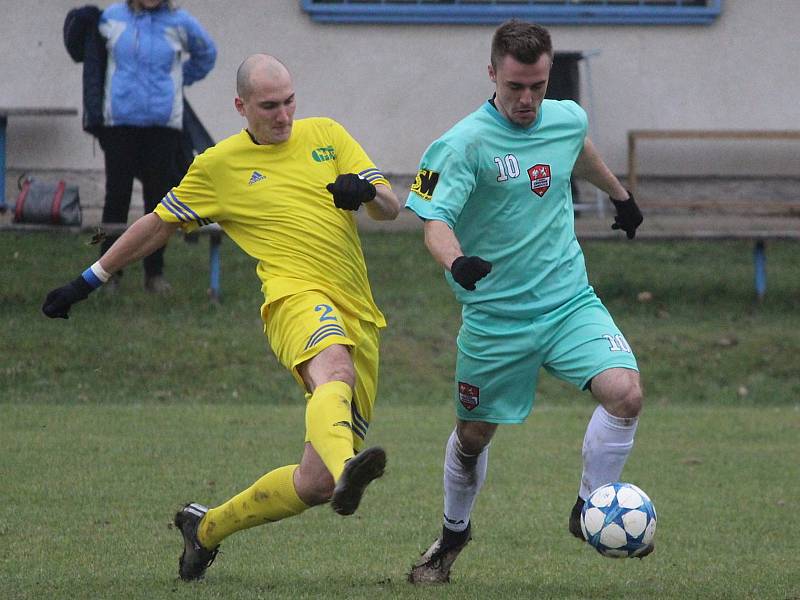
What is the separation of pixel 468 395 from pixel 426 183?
0.90m

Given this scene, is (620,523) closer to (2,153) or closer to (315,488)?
(315,488)

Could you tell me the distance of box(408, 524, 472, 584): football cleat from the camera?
6016 mm

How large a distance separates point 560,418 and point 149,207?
3959 millimetres

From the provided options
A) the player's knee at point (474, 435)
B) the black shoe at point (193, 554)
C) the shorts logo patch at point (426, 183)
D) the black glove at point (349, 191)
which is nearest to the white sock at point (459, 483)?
the player's knee at point (474, 435)

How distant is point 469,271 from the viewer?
200 inches

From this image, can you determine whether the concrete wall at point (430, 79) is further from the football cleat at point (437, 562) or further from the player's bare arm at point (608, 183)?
the football cleat at point (437, 562)

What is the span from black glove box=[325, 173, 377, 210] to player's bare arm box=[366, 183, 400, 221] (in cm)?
21

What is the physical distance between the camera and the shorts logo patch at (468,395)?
5.88 meters

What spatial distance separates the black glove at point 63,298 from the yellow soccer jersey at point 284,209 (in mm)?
442

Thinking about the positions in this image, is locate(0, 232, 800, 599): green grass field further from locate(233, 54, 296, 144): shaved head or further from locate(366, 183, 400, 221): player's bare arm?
locate(233, 54, 296, 144): shaved head

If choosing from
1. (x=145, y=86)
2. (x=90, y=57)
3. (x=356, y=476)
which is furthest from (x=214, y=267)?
(x=356, y=476)

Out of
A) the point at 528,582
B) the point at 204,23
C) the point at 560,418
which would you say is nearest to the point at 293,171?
the point at 528,582

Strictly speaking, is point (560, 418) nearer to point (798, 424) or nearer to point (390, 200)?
point (798, 424)

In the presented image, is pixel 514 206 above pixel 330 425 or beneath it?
above
